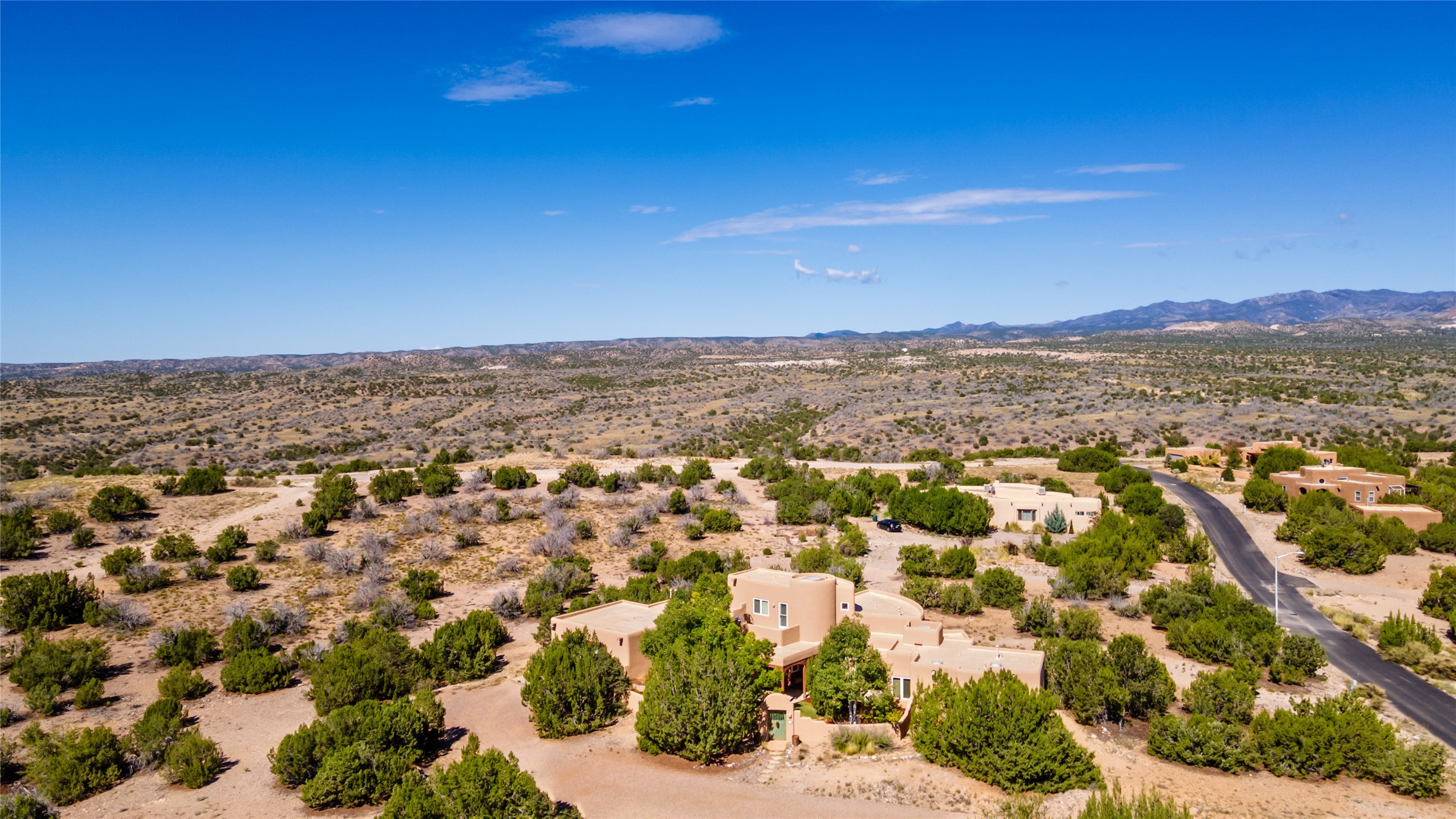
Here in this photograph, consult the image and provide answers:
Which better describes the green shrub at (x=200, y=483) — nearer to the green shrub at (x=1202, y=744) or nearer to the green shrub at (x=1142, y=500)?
the green shrub at (x=1202, y=744)

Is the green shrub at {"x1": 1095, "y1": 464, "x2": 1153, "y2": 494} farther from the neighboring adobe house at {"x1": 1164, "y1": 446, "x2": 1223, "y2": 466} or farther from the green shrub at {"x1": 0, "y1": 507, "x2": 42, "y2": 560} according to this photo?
the green shrub at {"x1": 0, "y1": 507, "x2": 42, "y2": 560}

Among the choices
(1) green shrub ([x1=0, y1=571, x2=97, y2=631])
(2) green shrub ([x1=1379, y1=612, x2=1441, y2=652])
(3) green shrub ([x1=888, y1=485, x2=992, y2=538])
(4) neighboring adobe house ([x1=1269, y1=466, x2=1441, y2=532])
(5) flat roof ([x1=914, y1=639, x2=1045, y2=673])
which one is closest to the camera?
(5) flat roof ([x1=914, y1=639, x2=1045, y2=673])

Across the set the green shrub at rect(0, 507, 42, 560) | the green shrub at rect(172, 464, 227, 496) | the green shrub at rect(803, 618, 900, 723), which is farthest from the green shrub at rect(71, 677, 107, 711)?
the green shrub at rect(172, 464, 227, 496)

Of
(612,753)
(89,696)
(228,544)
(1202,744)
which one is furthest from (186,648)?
(1202,744)

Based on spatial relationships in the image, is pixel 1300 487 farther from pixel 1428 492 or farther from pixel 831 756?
pixel 831 756

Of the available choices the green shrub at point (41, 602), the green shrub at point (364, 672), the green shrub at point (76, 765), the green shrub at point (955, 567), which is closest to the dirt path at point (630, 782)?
the green shrub at point (364, 672)
